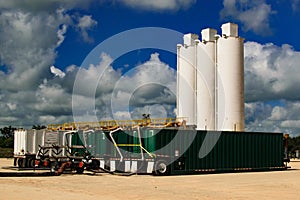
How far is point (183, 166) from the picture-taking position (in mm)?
30047

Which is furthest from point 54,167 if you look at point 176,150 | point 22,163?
point 22,163

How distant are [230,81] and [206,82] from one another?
2.69m

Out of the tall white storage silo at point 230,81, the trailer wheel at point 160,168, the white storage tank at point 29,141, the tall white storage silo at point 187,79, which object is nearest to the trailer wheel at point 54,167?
the trailer wheel at point 160,168

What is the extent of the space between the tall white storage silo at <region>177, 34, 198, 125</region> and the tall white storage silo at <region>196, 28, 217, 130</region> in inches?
43.0

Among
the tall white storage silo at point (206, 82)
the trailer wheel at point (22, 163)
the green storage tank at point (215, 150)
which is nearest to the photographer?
the green storage tank at point (215, 150)

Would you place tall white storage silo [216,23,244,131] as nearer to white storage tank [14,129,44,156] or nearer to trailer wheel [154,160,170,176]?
white storage tank [14,129,44,156]

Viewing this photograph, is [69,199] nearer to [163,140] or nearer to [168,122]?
[163,140]

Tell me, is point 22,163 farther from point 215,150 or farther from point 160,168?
point 215,150

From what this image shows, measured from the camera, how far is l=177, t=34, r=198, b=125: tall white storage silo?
51312 millimetres

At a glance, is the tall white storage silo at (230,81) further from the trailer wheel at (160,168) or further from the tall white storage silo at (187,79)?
the trailer wheel at (160,168)

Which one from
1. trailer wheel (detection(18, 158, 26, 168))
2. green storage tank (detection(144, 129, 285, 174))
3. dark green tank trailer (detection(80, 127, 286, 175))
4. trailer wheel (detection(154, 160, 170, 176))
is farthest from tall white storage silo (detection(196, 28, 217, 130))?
trailer wheel (detection(154, 160, 170, 176))

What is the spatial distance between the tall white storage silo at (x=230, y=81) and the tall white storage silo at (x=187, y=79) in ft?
11.7

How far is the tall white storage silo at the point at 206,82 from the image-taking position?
4897 cm

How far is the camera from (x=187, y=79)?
171 ft
